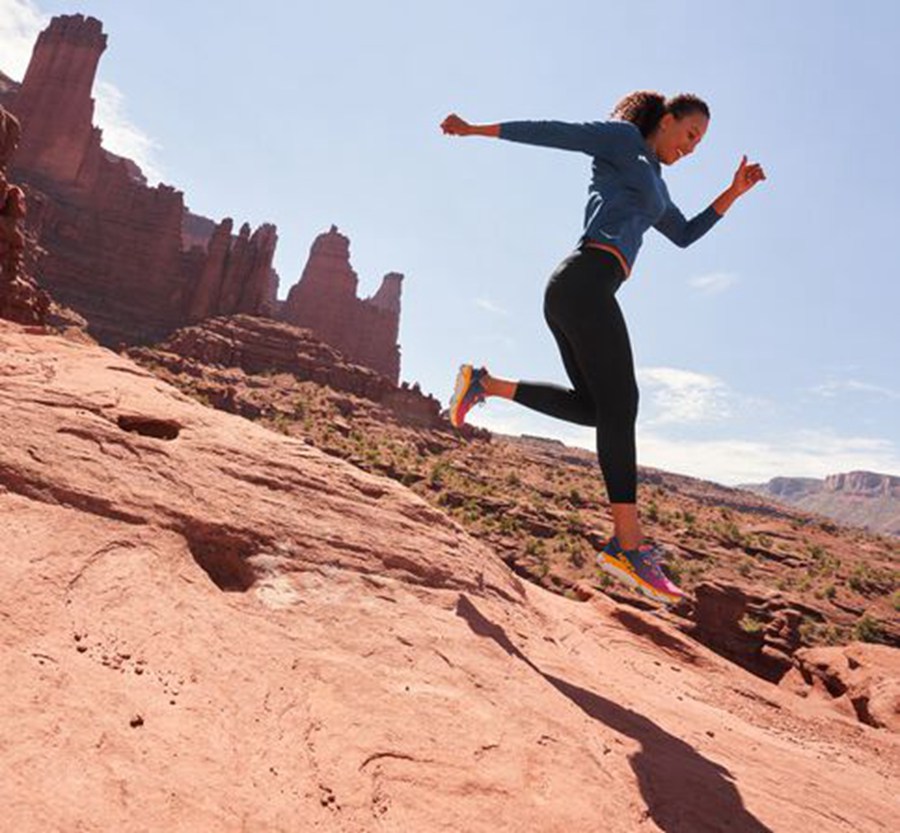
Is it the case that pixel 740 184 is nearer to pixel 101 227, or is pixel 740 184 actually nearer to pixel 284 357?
pixel 284 357

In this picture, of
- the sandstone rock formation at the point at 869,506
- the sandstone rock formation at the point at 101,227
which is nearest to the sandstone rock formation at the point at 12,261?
the sandstone rock formation at the point at 101,227

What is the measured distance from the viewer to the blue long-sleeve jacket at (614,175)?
12.4 ft

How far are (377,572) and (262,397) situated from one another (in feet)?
165

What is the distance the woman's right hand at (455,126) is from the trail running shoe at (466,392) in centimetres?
163

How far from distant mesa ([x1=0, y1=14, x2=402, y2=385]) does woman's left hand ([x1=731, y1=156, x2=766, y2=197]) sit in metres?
64.8

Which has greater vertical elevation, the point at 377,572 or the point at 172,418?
the point at 172,418

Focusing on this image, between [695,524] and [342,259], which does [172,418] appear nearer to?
[695,524]

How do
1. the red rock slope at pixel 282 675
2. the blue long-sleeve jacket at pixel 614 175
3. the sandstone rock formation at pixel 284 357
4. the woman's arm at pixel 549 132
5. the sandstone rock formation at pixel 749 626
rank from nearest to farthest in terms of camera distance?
the red rock slope at pixel 282 675
the blue long-sleeve jacket at pixel 614 175
the woman's arm at pixel 549 132
the sandstone rock formation at pixel 749 626
the sandstone rock formation at pixel 284 357

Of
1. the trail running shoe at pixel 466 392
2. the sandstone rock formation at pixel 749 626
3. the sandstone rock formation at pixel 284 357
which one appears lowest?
the sandstone rock formation at pixel 749 626

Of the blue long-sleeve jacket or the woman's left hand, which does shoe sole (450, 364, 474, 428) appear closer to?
the blue long-sleeve jacket

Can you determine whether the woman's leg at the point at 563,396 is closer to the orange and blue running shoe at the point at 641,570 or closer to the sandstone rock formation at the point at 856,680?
the orange and blue running shoe at the point at 641,570

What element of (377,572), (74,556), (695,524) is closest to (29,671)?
(74,556)

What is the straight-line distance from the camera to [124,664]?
211cm

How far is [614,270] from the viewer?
3.73 m
